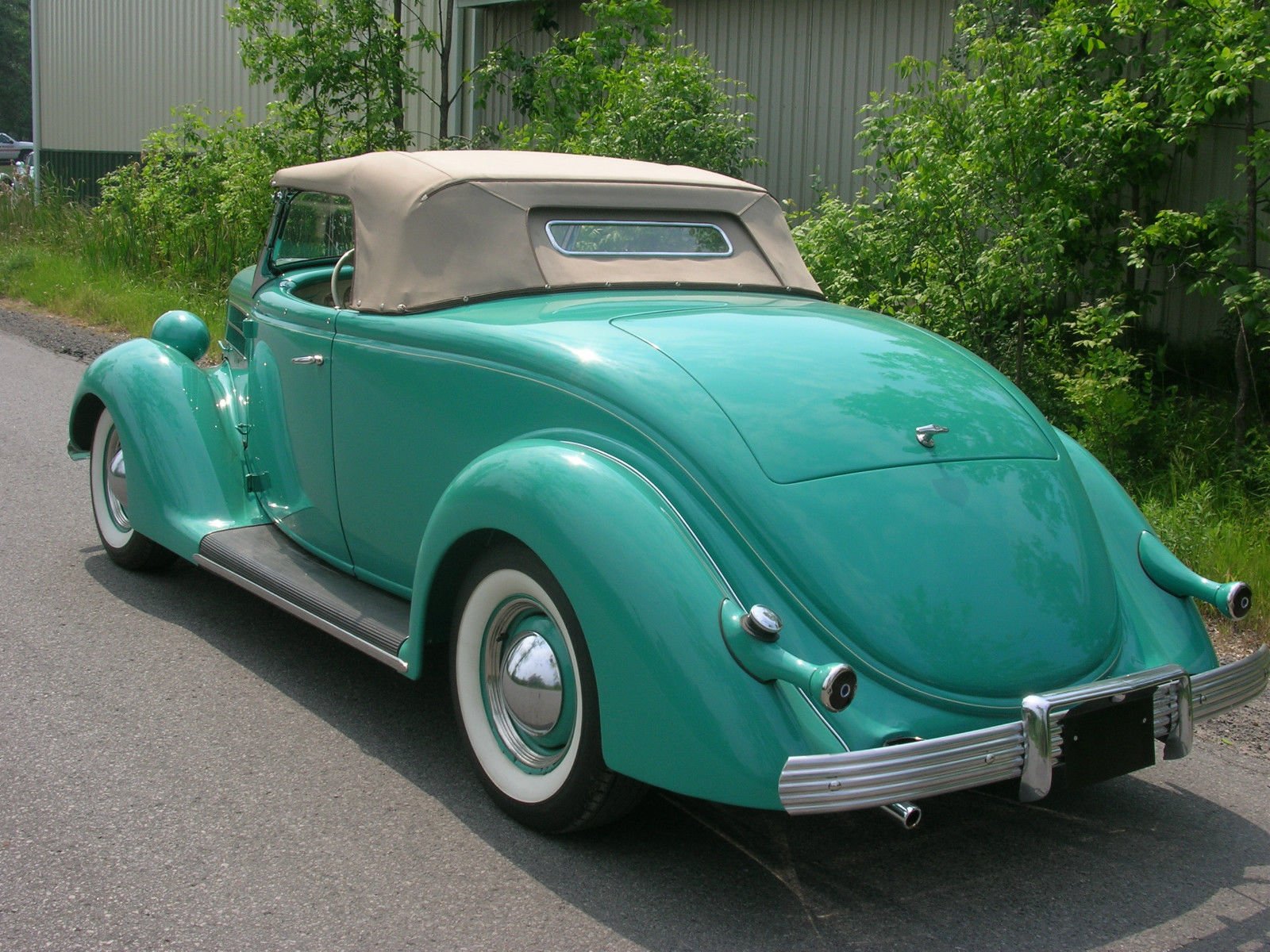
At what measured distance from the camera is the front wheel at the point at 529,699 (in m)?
3.00

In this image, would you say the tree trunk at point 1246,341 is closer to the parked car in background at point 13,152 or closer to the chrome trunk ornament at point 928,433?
the chrome trunk ornament at point 928,433

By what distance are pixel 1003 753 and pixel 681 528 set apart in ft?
2.79

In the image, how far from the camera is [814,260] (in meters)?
7.45

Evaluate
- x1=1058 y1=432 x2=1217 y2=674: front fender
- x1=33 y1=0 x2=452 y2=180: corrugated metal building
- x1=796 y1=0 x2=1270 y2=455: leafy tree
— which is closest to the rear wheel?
x1=1058 y1=432 x2=1217 y2=674: front fender

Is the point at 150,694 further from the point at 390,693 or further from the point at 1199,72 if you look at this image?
the point at 1199,72

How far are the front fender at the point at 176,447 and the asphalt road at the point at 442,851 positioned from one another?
2.05ft

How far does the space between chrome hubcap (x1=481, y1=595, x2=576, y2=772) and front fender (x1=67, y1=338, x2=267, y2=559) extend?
5.44ft

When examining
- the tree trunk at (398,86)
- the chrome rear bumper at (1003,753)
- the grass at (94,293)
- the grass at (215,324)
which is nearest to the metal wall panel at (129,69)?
the grass at (215,324)

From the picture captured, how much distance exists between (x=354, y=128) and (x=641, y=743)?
10.2m

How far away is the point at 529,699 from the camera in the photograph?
3172 mm

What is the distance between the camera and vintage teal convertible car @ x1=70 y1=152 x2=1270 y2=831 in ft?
9.05

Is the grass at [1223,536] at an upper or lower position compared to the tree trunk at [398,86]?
lower

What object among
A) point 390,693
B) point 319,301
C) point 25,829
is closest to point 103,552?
point 319,301

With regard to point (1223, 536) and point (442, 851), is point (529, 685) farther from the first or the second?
point (1223, 536)
